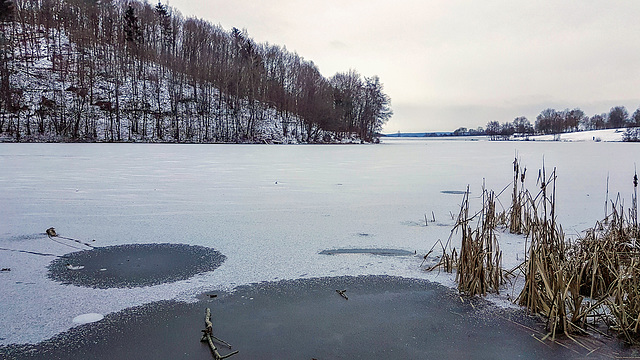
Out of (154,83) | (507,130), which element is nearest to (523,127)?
(507,130)

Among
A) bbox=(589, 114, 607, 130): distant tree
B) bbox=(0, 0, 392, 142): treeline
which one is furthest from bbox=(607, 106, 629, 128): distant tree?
bbox=(0, 0, 392, 142): treeline

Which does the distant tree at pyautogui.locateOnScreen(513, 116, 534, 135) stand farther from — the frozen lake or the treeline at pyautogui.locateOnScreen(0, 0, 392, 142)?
the frozen lake

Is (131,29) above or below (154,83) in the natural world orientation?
above

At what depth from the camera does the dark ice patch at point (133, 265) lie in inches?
99.7

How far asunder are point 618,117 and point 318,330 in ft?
338

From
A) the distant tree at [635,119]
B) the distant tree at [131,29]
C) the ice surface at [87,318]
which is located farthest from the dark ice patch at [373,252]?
the distant tree at [635,119]

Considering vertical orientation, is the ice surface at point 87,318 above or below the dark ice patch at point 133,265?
below

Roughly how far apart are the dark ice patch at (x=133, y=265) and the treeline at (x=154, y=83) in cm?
3354

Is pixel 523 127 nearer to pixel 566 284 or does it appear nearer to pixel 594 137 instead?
pixel 594 137

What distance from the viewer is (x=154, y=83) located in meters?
42.7

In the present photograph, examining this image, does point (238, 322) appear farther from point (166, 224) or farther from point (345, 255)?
point (166, 224)

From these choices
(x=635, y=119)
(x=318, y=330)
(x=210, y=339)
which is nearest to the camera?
(x=210, y=339)

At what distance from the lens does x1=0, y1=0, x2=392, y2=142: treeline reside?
35438mm

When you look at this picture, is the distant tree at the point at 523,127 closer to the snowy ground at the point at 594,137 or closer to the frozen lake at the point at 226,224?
the snowy ground at the point at 594,137
